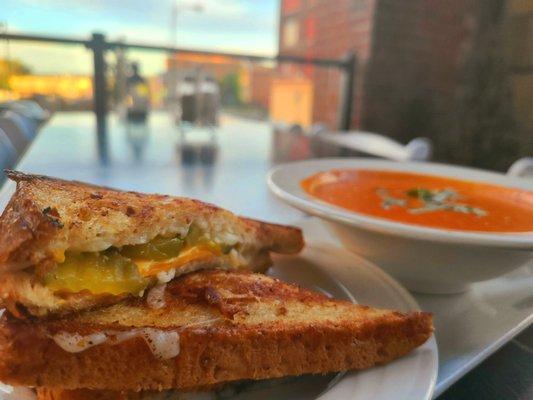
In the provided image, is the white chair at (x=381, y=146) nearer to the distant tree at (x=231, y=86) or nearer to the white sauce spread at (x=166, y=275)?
the distant tree at (x=231, y=86)

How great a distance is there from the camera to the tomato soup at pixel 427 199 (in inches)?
33.4

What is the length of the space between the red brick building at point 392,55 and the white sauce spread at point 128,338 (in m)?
4.43

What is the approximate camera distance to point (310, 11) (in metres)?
5.42

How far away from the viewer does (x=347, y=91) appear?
4.64m

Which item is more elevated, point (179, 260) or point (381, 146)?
point (179, 260)

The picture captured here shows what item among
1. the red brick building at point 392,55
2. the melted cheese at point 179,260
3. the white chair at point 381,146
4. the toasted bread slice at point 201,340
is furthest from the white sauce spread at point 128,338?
the red brick building at point 392,55

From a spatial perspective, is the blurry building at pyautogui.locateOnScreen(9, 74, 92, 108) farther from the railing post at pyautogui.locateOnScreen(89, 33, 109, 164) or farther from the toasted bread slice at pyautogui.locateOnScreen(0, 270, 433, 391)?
the toasted bread slice at pyautogui.locateOnScreen(0, 270, 433, 391)

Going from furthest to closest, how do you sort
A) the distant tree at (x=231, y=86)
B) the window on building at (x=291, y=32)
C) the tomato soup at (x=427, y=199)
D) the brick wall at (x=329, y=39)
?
the window on building at (x=291, y=32), the distant tree at (x=231, y=86), the brick wall at (x=329, y=39), the tomato soup at (x=427, y=199)

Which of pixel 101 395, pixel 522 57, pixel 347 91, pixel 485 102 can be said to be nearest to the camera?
pixel 101 395

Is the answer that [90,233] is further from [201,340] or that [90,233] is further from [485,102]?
[485,102]

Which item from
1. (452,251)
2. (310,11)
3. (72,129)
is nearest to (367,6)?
(310,11)

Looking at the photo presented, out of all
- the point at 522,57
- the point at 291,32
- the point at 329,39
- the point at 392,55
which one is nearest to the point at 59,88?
the point at 291,32

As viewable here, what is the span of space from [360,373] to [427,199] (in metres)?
0.53

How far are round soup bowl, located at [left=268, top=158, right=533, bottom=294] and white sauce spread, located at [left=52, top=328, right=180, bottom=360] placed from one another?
0.34 meters
